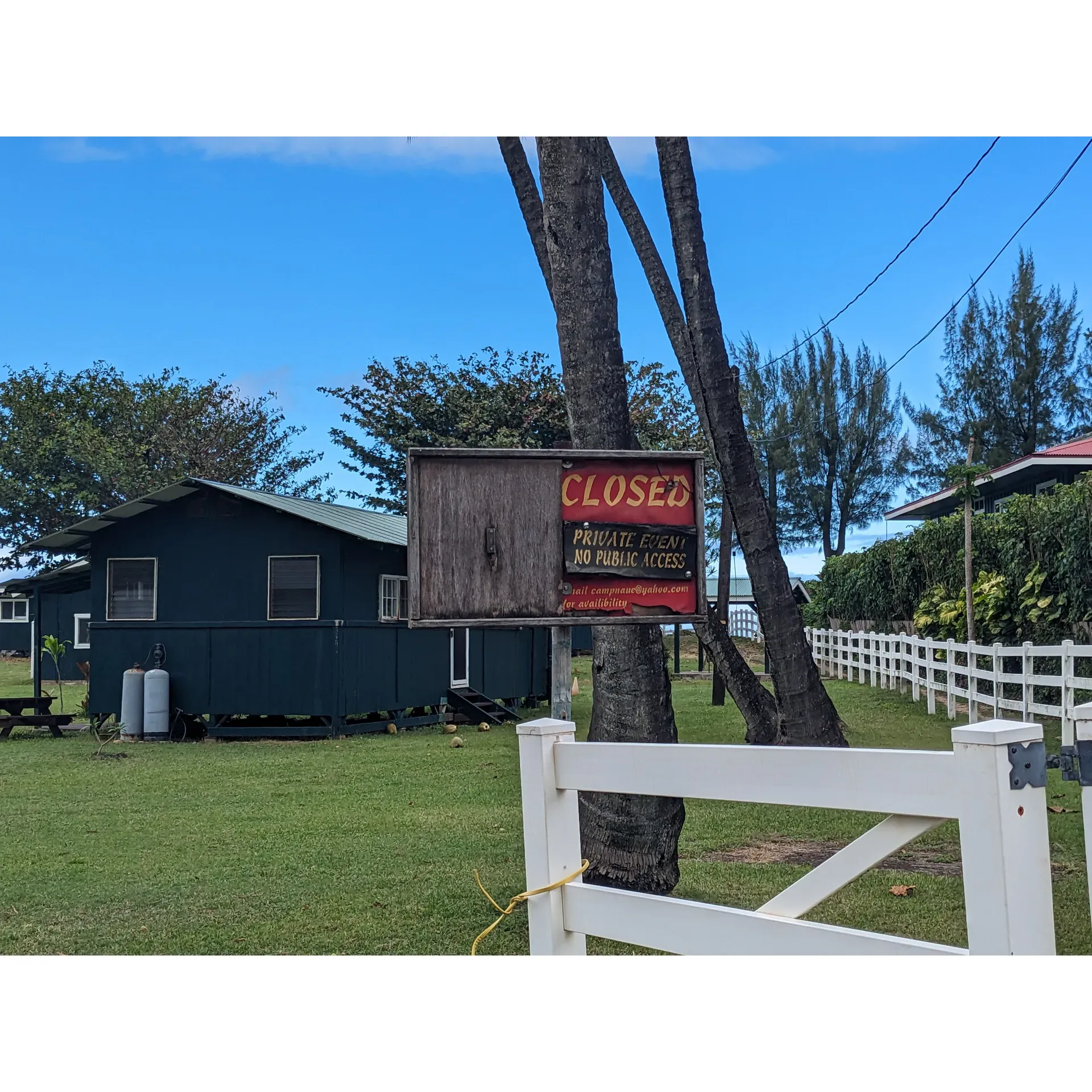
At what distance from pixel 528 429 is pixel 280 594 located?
621 inches

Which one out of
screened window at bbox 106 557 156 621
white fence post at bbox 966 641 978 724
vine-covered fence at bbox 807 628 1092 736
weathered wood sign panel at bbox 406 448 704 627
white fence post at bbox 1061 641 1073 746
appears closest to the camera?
weathered wood sign panel at bbox 406 448 704 627

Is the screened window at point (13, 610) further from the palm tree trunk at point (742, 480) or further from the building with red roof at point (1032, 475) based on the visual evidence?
the palm tree trunk at point (742, 480)

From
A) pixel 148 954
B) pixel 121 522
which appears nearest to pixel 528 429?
pixel 121 522

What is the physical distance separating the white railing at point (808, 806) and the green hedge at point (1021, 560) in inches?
412

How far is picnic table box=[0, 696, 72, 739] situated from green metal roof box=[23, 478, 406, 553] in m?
2.25

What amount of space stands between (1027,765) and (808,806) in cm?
68

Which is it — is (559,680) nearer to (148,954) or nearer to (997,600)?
(148,954)

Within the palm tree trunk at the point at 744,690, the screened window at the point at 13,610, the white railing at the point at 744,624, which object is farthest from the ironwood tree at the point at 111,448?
the palm tree trunk at the point at 744,690

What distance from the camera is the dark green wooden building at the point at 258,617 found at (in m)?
16.5

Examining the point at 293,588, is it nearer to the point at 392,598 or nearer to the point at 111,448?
the point at 392,598

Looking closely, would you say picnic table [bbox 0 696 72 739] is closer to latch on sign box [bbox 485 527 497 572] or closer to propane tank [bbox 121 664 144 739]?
propane tank [bbox 121 664 144 739]

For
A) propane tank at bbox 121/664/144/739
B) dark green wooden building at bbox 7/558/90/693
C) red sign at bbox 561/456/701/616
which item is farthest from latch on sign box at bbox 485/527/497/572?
dark green wooden building at bbox 7/558/90/693

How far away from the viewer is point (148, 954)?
209 inches

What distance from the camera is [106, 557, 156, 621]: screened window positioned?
17.9m
